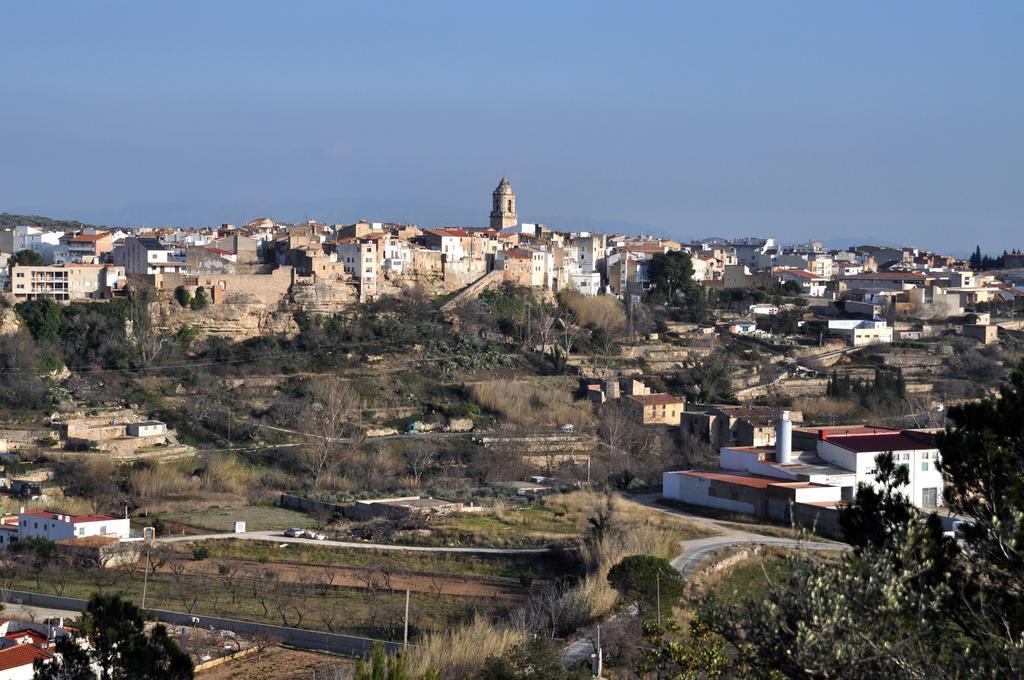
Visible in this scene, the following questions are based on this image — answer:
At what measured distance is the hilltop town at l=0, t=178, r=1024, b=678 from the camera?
22797 millimetres

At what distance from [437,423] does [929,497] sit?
15.2m

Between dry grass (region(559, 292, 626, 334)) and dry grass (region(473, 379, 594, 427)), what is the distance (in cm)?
771

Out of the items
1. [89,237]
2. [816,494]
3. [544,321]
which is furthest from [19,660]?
[89,237]

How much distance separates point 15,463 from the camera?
103ft

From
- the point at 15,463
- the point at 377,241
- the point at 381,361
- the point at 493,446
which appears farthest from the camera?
the point at 377,241

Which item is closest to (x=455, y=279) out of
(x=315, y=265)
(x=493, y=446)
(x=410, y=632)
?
(x=315, y=265)

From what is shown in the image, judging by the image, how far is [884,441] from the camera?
29.4 metres

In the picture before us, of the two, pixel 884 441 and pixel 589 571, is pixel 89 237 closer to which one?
pixel 884 441

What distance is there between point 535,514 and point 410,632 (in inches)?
351

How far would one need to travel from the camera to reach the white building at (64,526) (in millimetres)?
26297

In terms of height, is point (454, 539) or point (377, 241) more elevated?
point (377, 241)

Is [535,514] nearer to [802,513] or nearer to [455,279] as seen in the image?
[802,513]

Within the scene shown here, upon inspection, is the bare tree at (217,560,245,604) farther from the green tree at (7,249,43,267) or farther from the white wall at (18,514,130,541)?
the green tree at (7,249,43,267)

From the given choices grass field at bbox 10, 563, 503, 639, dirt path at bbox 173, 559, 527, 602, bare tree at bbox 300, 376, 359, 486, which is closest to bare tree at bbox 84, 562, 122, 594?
grass field at bbox 10, 563, 503, 639
